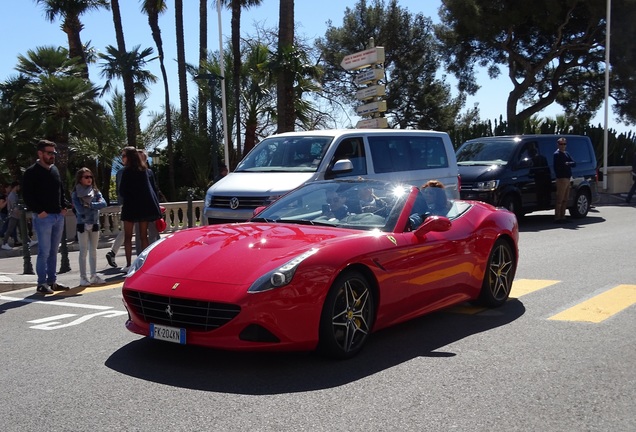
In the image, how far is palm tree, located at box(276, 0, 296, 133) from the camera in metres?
23.3

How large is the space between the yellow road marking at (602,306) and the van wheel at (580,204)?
418 inches

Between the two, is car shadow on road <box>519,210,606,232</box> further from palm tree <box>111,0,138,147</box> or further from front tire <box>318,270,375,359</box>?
palm tree <box>111,0,138,147</box>

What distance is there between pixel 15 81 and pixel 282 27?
32.1ft

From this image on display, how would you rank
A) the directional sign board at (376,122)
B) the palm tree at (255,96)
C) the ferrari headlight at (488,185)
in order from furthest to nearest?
the palm tree at (255,96), the directional sign board at (376,122), the ferrari headlight at (488,185)

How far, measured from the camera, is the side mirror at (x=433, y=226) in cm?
683

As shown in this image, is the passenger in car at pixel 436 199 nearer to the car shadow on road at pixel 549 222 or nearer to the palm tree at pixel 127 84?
the car shadow on road at pixel 549 222

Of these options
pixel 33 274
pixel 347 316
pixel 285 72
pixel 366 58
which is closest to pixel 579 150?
pixel 366 58

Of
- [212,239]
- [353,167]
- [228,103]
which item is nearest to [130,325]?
[212,239]

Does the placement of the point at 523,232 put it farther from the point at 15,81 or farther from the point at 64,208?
the point at 15,81

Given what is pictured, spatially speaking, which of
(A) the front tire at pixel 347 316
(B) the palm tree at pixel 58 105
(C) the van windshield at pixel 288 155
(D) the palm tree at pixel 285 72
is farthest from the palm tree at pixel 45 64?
(A) the front tire at pixel 347 316

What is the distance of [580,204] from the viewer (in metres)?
19.7

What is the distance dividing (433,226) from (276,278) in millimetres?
1762

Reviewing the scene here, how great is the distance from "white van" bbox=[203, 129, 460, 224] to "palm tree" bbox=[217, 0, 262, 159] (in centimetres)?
1908

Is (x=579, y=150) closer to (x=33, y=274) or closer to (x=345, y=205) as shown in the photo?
(x=33, y=274)
